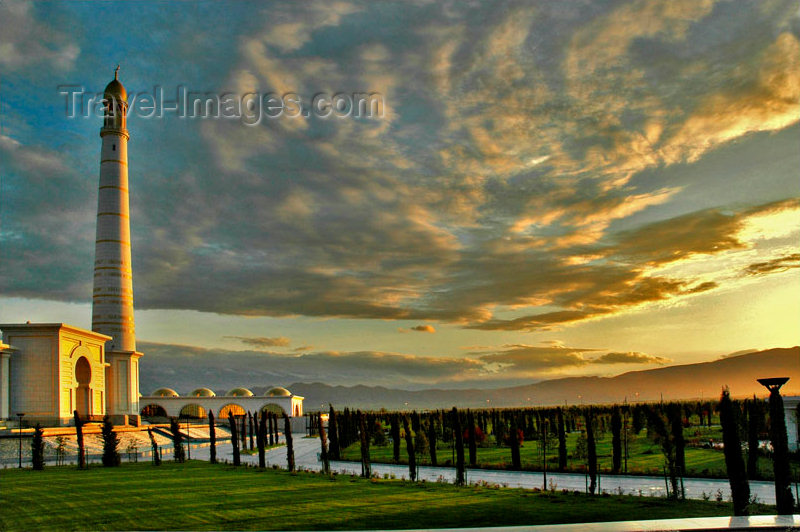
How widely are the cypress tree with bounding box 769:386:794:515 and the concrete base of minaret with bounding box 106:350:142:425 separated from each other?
54145 millimetres

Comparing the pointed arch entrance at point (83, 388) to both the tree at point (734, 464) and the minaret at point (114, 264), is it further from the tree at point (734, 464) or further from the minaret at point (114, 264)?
the tree at point (734, 464)

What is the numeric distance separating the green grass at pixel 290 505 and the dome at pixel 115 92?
141ft

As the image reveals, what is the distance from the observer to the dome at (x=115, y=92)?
61500 mm

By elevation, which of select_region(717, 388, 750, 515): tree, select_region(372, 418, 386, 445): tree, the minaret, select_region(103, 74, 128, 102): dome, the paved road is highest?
select_region(103, 74, 128, 102): dome

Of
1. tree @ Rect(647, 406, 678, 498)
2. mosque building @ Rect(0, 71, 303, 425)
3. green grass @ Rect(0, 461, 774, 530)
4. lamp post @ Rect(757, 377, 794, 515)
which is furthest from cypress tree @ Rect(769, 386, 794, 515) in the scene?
mosque building @ Rect(0, 71, 303, 425)

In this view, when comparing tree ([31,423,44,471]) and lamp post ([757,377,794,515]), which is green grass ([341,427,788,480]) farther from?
tree ([31,423,44,471])

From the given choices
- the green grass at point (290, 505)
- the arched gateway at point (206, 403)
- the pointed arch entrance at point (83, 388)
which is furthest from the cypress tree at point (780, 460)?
the arched gateway at point (206, 403)

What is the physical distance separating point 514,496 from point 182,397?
218ft

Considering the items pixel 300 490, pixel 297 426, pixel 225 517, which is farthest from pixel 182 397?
pixel 225 517

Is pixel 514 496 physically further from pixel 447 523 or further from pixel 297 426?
pixel 297 426

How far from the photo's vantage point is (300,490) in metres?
23.6

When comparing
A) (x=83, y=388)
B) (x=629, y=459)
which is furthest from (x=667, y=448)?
(x=83, y=388)

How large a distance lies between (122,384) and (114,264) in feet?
36.4

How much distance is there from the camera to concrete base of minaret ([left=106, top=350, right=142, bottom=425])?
59.8 m
